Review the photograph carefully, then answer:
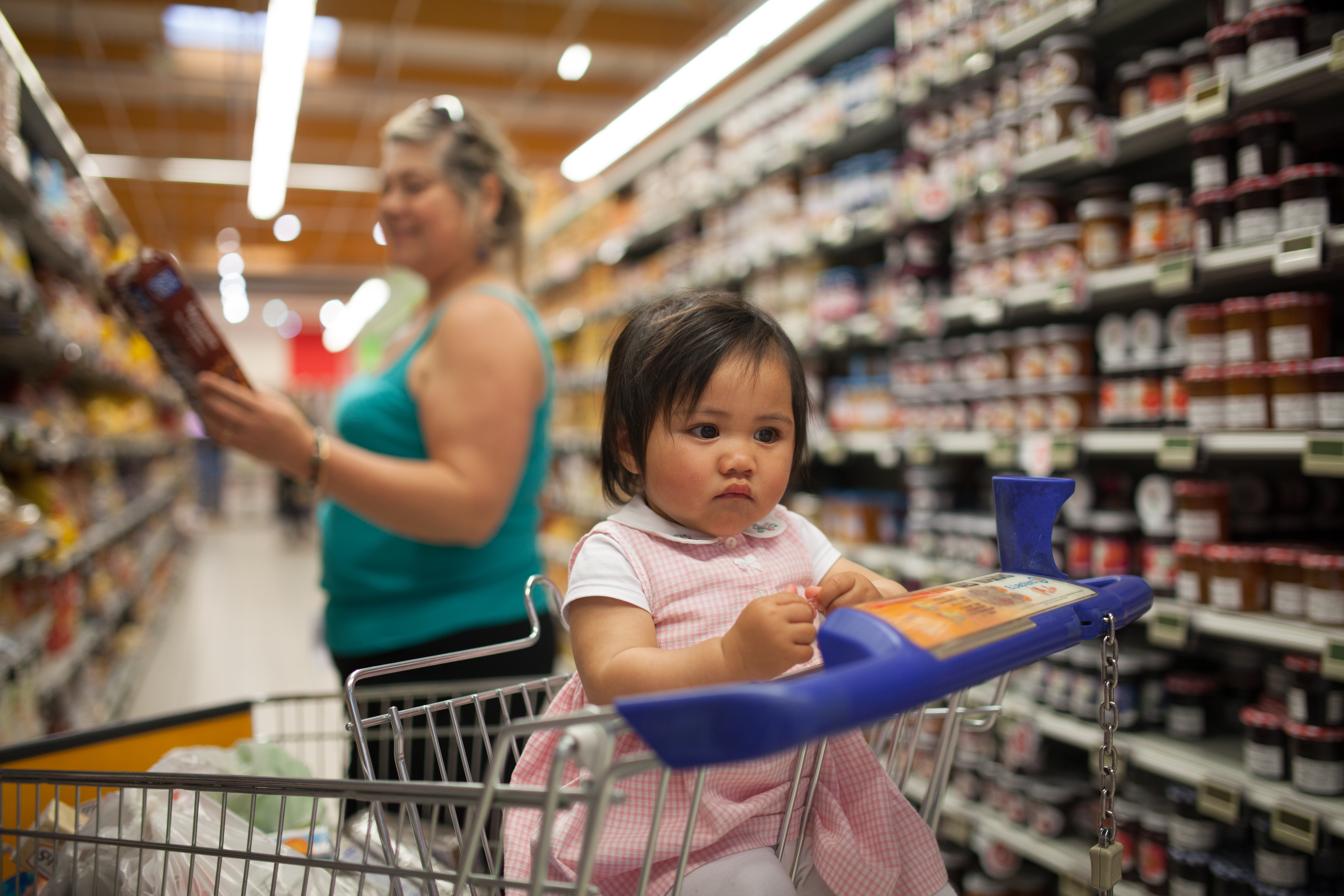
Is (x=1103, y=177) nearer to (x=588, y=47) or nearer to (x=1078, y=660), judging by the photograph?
(x=1078, y=660)

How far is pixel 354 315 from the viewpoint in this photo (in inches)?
619

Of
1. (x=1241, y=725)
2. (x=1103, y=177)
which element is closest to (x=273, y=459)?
(x=1103, y=177)

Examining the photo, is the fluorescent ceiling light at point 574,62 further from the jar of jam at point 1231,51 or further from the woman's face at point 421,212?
the jar of jam at point 1231,51

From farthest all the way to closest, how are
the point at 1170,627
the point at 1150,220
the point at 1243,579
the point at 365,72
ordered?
1. the point at 365,72
2. the point at 1150,220
3. the point at 1170,627
4. the point at 1243,579

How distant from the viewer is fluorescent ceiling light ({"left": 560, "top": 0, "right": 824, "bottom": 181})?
4176 millimetres

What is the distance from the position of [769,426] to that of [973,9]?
6.30ft

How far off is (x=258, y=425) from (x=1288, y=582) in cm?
195

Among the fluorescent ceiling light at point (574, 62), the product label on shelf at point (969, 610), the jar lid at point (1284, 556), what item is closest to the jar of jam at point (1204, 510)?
the jar lid at point (1284, 556)

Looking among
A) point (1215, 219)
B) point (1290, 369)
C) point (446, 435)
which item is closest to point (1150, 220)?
point (1215, 219)

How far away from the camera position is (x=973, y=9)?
7.82 ft

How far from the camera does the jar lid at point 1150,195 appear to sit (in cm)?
197

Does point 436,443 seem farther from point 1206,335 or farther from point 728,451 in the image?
point 1206,335

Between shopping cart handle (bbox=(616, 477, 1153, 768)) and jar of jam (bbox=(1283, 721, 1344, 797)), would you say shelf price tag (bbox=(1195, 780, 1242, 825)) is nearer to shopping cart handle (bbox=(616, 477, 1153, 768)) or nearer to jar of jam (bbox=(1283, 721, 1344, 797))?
jar of jam (bbox=(1283, 721, 1344, 797))

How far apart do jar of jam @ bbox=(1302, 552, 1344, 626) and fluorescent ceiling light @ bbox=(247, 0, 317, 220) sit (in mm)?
5256
